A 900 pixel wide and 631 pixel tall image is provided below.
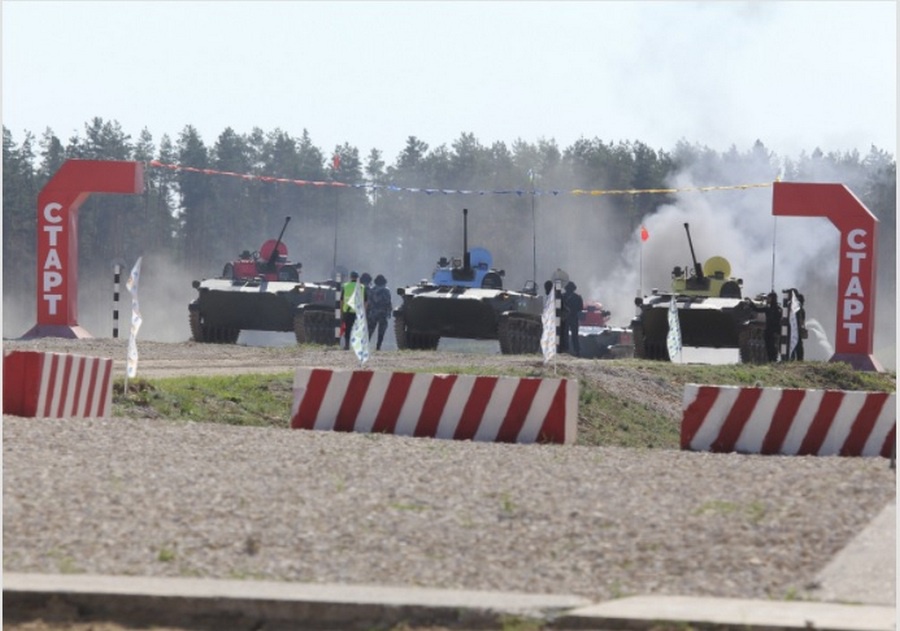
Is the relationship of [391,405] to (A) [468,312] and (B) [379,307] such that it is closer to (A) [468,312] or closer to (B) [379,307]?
(A) [468,312]

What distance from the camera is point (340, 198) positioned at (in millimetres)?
87062

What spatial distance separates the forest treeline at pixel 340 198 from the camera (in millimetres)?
81750

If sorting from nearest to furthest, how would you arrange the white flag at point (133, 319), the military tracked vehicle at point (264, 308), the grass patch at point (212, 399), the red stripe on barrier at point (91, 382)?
the red stripe on barrier at point (91, 382)
the white flag at point (133, 319)
the grass patch at point (212, 399)
the military tracked vehicle at point (264, 308)

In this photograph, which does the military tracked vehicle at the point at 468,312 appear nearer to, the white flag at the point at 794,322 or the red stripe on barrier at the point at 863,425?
the white flag at the point at 794,322

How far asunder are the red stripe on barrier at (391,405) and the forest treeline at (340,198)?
63637mm

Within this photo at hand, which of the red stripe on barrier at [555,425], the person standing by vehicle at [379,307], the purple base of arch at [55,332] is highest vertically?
the red stripe on barrier at [555,425]

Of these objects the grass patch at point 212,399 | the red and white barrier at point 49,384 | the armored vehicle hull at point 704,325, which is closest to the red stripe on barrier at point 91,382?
the red and white barrier at point 49,384

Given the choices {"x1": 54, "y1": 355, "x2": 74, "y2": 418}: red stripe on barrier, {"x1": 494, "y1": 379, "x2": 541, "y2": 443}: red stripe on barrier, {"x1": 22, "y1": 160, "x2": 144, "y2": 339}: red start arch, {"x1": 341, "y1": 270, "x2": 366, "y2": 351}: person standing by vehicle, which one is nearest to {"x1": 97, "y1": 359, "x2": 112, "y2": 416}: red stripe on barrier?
{"x1": 54, "y1": 355, "x2": 74, "y2": 418}: red stripe on barrier

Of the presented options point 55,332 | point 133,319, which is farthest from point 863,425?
point 55,332

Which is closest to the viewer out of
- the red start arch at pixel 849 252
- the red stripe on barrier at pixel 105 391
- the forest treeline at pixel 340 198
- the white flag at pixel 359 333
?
the red stripe on barrier at pixel 105 391

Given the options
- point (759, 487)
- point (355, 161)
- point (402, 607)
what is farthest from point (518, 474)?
point (355, 161)

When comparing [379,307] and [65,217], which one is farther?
[379,307]

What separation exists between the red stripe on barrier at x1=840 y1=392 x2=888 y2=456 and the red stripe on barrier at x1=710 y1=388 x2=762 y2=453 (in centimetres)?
79

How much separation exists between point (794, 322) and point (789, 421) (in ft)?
70.6
